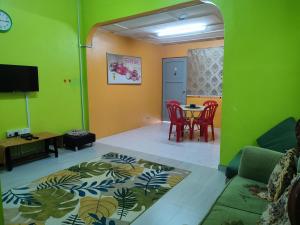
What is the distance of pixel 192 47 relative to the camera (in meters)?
6.60

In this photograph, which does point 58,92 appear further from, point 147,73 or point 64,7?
point 147,73

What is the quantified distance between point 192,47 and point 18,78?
4.82m

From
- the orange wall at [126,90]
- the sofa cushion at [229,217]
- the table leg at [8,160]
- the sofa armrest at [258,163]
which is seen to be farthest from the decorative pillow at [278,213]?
the orange wall at [126,90]

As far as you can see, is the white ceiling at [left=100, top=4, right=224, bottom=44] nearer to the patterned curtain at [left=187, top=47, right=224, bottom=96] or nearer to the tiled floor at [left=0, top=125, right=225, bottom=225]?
the patterned curtain at [left=187, top=47, right=224, bottom=96]

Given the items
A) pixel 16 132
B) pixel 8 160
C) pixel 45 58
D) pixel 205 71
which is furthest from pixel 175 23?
pixel 8 160

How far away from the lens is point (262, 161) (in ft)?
6.85

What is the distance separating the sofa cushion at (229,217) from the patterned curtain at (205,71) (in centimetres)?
507

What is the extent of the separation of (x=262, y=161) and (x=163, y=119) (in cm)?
551

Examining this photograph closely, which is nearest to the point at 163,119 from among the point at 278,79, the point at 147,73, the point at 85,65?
the point at 147,73

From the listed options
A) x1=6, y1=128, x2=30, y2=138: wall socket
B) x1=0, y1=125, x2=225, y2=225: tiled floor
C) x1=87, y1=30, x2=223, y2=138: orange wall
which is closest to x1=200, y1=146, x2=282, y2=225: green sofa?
x1=0, y1=125, x2=225, y2=225: tiled floor

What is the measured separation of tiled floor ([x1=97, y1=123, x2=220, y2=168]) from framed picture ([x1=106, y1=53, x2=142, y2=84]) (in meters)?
1.44

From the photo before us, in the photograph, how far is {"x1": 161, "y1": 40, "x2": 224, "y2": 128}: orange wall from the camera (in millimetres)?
6266

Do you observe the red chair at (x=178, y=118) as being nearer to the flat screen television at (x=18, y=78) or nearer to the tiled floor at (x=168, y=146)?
the tiled floor at (x=168, y=146)

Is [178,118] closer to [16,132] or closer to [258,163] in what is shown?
[258,163]
